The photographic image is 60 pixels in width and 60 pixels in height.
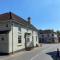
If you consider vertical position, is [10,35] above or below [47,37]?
below

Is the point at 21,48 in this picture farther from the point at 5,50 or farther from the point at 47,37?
the point at 47,37

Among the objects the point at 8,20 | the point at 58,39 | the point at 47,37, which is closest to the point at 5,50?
the point at 8,20

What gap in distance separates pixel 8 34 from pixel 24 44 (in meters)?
8.19

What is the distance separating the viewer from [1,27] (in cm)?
2689

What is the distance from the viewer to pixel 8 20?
1045 inches

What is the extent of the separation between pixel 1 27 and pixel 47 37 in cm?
6758

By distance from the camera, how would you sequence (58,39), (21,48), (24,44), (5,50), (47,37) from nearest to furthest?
1. (5,50)
2. (21,48)
3. (24,44)
4. (47,37)
5. (58,39)

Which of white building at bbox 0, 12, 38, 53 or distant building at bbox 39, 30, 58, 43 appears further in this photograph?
distant building at bbox 39, 30, 58, 43

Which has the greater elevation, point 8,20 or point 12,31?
point 8,20

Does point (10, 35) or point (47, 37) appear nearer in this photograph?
point (10, 35)

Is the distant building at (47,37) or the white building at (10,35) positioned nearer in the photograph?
the white building at (10,35)

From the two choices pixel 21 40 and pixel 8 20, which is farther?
pixel 21 40

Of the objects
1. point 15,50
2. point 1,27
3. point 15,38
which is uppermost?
point 1,27

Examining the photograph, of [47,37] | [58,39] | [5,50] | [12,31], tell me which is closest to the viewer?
[5,50]
